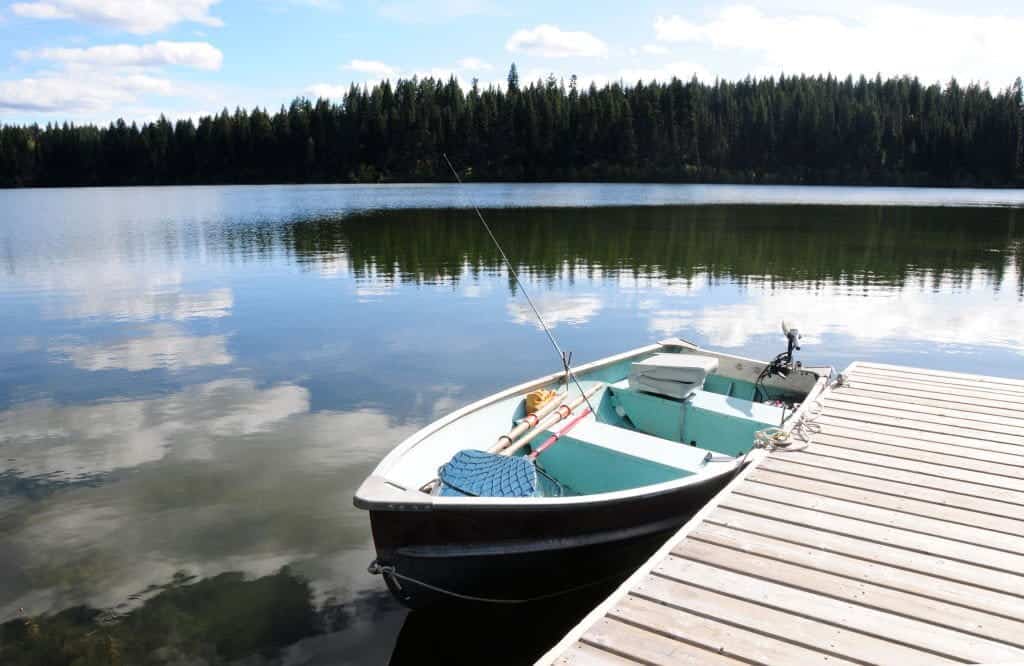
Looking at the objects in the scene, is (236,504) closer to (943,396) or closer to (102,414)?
(102,414)

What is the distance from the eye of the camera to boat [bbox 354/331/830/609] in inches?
209

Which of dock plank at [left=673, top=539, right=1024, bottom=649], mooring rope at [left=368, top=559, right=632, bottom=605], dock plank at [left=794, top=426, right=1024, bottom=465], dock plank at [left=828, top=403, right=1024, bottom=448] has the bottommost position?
mooring rope at [left=368, top=559, right=632, bottom=605]

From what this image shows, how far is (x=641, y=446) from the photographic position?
6.93 meters

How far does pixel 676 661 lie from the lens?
378 cm

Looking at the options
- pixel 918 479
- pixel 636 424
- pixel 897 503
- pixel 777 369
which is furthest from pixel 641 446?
pixel 777 369

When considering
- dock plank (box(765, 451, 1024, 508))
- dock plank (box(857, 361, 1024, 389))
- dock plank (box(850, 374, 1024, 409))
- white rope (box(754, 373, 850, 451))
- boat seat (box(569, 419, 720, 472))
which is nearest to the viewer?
dock plank (box(765, 451, 1024, 508))

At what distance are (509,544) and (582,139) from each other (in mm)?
112363

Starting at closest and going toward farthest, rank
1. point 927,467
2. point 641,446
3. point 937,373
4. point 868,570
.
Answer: point 868,570 < point 927,467 < point 641,446 < point 937,373

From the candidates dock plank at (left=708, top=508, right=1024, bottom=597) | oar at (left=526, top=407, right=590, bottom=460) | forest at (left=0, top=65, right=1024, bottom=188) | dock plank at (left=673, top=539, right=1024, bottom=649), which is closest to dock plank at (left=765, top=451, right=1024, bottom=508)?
dock plank at (left=708, top=508, right=1024, bottom=597)

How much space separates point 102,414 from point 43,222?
133 feet

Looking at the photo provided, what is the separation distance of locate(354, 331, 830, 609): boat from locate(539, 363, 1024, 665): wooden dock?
0.66 meters

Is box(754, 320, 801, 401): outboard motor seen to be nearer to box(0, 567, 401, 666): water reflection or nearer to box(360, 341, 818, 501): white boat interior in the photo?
box(360, 341, 818, 501): white boat interior

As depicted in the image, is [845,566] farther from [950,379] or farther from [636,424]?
[950,379]

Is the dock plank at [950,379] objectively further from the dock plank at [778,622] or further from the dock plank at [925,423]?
the dock plank at [778,622]
